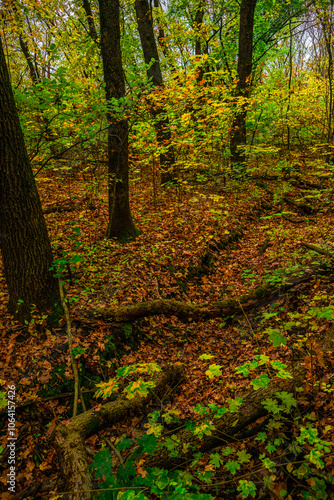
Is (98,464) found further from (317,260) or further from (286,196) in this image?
(286,196)

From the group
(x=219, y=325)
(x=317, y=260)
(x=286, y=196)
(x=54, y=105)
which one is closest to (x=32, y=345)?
(x=219, y=325)

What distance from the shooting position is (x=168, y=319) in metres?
5.75

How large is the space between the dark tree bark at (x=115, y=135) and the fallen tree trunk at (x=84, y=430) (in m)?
4.32

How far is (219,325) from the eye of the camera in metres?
5.71

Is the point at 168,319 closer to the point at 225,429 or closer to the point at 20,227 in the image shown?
the point at 225,429

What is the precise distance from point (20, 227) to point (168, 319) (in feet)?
11.4

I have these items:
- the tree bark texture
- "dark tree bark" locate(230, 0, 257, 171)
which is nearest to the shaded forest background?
the tree bark texture

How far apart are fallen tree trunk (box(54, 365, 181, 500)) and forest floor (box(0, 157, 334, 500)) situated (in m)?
0.18

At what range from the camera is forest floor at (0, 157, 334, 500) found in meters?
3.47

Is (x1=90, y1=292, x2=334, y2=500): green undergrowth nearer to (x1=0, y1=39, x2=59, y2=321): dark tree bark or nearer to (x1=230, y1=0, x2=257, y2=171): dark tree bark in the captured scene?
(x1=0, y1=39, x2=59, y2=321): dark tree bark

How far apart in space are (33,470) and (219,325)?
3934mm

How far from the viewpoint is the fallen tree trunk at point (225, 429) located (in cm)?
300

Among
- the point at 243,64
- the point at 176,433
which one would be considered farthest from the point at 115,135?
the point at 243,64

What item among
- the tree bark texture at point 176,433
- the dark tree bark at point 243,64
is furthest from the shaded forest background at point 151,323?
the dark tree bark at point 243,64
